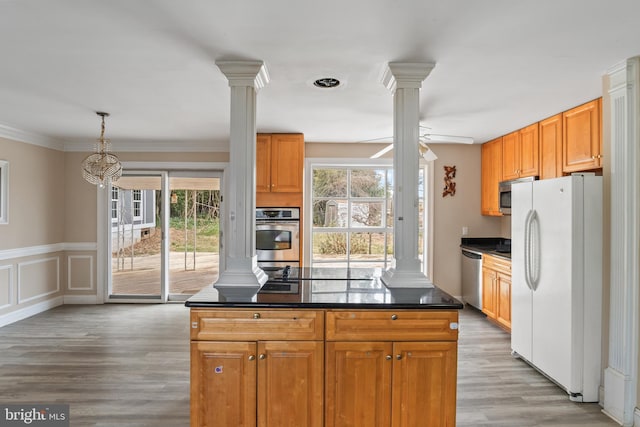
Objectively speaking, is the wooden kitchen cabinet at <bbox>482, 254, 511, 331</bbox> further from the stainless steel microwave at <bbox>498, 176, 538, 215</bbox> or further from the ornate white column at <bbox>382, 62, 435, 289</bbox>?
the ornate white column at <bbox>382, 62, 435, 289</bbox>

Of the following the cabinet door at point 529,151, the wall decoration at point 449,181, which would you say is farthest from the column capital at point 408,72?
the wall decoration at point 449,181

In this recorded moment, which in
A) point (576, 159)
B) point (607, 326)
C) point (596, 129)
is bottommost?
point (607, 326)

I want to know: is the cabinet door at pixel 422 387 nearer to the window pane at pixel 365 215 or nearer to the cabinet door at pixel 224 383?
the cabinet door at pixel 224 383

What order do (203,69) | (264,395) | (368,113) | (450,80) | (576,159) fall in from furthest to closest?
(368,113) < (576,159) < (450,80) < (203,69) < (264,395)

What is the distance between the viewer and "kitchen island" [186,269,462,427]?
209 cm

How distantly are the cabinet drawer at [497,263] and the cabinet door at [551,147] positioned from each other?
3.25 feet

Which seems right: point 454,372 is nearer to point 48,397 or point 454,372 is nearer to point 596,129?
point 596,129

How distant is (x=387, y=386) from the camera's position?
6.84 ft

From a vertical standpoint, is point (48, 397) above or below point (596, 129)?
below

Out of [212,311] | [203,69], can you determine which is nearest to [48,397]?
[212,311]

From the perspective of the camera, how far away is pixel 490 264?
4.50 meters

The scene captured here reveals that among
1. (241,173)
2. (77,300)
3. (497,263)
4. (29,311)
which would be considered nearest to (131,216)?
(77,300)

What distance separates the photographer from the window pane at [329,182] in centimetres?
545

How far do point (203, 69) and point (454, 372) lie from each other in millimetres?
2524
